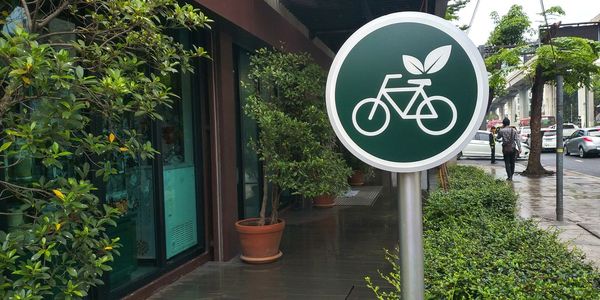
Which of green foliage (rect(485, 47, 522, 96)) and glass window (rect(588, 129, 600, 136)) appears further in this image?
glass window (rect(588, 129, 600, 136))

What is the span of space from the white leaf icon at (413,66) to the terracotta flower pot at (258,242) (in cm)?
436

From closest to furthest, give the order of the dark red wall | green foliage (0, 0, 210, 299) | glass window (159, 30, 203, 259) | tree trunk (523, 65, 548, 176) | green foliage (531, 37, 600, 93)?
green foliage (0, 0, 210, 299) → the dark red wall → glass window (159, 30, 203, 259) → green foliage (531, 37, 600, 93) → tree trunk (523, 65, 548, 176)

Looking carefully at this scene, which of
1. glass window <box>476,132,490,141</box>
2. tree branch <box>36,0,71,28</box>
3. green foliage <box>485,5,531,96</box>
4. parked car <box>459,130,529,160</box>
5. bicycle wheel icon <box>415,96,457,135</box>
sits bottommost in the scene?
parked car <box>459,130,529,160</box>

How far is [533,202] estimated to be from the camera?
10.4 metres

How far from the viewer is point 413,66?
5.40 feet

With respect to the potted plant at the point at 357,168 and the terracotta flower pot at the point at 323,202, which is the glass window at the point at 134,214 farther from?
the potted plant at the point at 357,168

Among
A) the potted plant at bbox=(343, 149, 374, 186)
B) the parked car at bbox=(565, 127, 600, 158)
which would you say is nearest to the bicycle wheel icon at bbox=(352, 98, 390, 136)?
the potted plant at bbox=(343, 149, 374, 186)

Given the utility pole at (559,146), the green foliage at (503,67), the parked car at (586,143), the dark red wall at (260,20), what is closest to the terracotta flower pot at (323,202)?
the dark red wall at (260,20)

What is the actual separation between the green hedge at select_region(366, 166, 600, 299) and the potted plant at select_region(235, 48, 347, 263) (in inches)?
67.5

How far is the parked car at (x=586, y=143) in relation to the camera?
79.6ft

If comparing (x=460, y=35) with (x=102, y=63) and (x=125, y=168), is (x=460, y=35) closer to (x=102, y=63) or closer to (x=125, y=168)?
(x=102, y=63)

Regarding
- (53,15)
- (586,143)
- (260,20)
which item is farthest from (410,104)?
(586,143)

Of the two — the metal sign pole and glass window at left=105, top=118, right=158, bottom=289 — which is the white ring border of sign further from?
glass window at left=105, top=118, right=158, bottom=289

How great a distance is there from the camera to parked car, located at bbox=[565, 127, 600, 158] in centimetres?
2425
